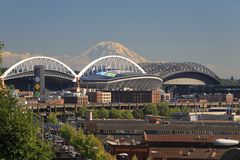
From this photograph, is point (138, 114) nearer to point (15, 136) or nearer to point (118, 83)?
point (118, 83)

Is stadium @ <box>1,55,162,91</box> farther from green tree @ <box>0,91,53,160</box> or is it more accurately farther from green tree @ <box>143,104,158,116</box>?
green tree @ <box>0,91,53,160</box>

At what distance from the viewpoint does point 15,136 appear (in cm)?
2216

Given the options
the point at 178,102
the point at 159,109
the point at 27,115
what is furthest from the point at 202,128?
the point at 178,102

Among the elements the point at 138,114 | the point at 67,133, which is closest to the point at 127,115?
the point at 138,114

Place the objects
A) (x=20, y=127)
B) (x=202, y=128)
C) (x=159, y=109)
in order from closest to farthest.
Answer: (x=20, y=127) < (x=202, y=128) < (x=159, y=109)

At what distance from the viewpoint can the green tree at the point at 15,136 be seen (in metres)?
22.0

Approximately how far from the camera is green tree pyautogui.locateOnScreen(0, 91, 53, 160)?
22.0m

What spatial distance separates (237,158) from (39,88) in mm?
146778

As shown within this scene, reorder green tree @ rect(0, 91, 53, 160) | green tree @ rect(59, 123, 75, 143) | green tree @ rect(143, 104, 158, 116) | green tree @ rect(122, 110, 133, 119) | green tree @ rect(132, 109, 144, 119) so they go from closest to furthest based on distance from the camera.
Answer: green tree @ rect(0, 91, 53, 160), green tree @ rect(59, 123, 75, 143), green tree @ rect(122, 110, 133, 119), green tree @ rect(132, 109, 144, 119), green tree @ rect(143, 104, 158, 116)

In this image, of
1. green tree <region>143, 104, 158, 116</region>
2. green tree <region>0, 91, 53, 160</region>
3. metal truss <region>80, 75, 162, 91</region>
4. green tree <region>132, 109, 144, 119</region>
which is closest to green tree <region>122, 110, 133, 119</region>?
green tree <region>132, 109, 144, 119</region>

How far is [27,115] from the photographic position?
24062 millimetres

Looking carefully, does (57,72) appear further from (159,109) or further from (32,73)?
(159,109)

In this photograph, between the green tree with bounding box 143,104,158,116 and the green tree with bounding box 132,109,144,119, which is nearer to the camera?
the green tree with bounding box 132,109,144,119

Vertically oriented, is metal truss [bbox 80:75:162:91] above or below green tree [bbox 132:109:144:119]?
above
